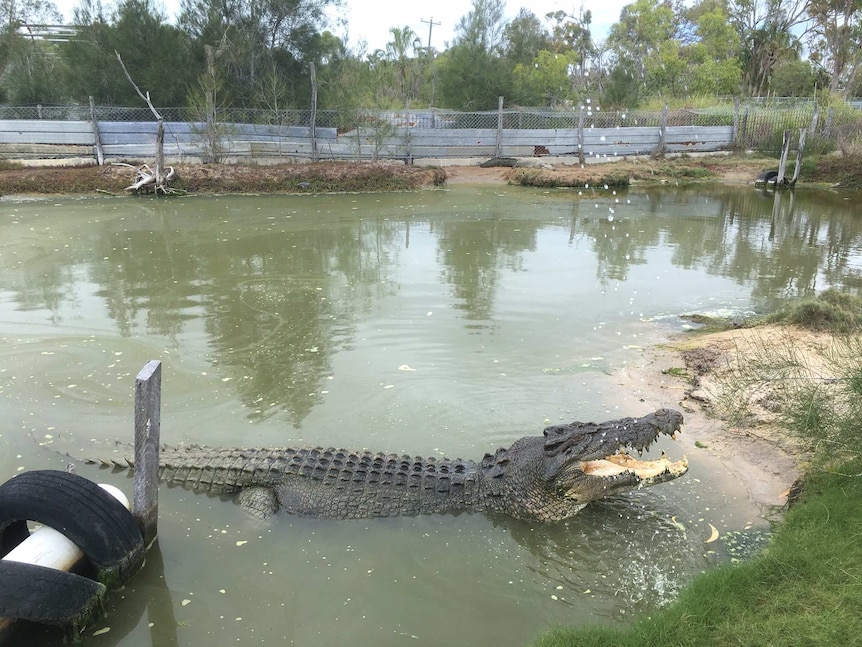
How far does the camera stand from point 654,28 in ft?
132

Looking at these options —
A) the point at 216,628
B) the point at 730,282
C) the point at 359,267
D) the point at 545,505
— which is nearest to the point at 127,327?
the point at 359,267

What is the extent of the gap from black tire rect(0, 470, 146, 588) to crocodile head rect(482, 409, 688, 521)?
2.28m

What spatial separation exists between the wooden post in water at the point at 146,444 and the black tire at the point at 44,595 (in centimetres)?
55

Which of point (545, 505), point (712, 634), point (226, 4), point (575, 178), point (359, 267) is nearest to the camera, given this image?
point (712, 634)

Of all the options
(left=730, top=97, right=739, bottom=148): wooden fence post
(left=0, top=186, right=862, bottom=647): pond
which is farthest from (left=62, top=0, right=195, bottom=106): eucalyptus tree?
(left=730, top=97, right=739, bottom=148): wooden fence post

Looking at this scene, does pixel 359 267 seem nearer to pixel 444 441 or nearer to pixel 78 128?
pixel 444 441

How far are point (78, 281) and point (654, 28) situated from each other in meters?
40.6

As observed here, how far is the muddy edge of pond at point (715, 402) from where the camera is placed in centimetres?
474

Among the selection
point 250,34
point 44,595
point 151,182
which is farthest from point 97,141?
point 44,595

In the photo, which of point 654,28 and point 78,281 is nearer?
point 78,281

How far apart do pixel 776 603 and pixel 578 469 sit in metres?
1.34

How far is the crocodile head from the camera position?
416cm

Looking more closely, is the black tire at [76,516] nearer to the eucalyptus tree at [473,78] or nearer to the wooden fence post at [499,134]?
the wooden fence post at [499,134]

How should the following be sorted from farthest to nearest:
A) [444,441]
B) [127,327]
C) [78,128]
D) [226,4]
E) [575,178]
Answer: [226,4]
[575,178]
[78,128]
[127,327]
[444,441]
